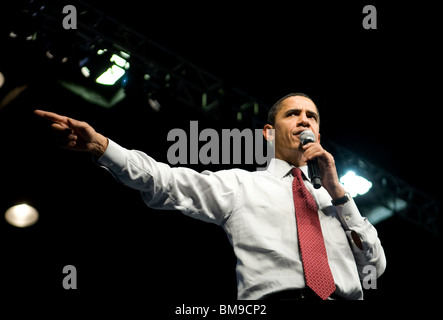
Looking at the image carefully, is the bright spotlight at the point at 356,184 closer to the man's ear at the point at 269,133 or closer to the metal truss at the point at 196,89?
the metal truss at the point at 196,89

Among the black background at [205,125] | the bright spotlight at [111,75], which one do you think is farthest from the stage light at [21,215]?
the bright spotlight at [111,75]

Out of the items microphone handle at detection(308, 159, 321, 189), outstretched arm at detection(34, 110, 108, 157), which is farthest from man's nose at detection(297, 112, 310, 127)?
outstretched arm at detection(34, 110, 108, 157)

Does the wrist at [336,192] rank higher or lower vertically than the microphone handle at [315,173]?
lower

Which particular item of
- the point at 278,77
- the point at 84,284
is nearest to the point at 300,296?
the point at 278,77

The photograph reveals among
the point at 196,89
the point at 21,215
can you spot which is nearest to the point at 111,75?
the point at 196,89

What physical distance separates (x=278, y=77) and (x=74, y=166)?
86.7 inches

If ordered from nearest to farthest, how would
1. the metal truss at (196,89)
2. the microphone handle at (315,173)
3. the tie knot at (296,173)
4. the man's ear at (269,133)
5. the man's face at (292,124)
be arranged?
the microphone handle at (315,173) < the tie knot at (296,173) < the man's face at (292,124) < the man's ear at (269,133) < the metal truss at (196,89)

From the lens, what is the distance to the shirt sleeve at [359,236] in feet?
5.81

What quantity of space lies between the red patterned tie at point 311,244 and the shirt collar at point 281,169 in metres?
0.09

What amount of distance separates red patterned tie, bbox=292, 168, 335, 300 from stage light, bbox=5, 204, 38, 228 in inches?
148

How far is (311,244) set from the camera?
1651mm

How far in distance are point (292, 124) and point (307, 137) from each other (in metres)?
0.22

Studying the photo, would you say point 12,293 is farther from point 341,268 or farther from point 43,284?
point 341,268

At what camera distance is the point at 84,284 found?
5.12 meters
